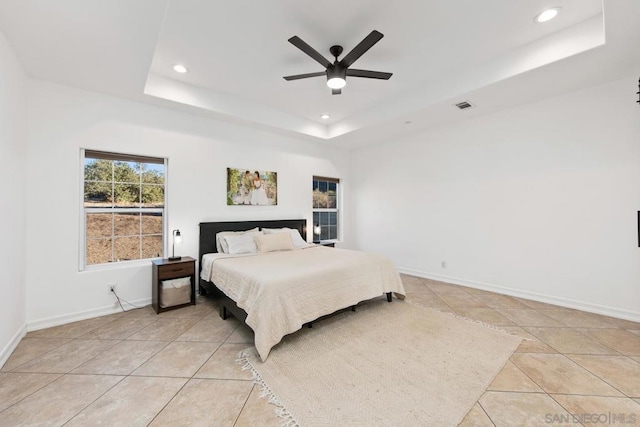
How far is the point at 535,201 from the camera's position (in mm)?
3594

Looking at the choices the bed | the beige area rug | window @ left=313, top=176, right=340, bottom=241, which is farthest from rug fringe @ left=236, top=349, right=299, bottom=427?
window @ left=313, top=176, right=340, bottom=241

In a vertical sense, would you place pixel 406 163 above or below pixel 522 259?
above

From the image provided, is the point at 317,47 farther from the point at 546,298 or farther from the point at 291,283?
the point at 546,298

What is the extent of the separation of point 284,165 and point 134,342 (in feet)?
11.4

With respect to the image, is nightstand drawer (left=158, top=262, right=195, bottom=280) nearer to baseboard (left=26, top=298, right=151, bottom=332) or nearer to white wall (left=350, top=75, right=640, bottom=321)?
baseboard (left=26, top=298, right=151, bottom=332)

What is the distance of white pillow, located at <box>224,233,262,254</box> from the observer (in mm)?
3812

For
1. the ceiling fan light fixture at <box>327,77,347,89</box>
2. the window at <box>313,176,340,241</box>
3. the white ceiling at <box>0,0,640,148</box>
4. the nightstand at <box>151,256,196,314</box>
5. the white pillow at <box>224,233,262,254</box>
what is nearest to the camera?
the white ceiling at <box>0,0,640,148</box>

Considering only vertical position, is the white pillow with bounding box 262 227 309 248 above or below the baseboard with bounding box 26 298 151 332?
above

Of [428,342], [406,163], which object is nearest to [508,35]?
[406,163]

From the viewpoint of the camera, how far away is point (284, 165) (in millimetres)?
5000

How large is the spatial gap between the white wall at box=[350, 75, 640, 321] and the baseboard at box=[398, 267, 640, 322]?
0.01 metres

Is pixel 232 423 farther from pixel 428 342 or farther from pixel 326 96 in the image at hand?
pixel 326 96

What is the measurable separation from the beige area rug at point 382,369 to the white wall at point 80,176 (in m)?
2.25

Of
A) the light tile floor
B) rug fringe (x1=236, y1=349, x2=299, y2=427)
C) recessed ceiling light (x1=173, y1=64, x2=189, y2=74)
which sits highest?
recessed ceiling light (x1=173, y1=64, x2=189, y2=74)
